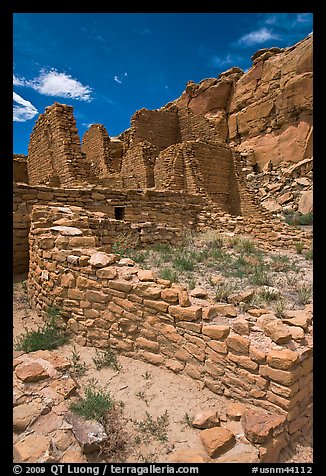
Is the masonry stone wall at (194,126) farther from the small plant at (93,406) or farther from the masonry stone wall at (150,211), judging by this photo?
the small plant at (93,406)

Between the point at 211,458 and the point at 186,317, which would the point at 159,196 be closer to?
the point at 186,317

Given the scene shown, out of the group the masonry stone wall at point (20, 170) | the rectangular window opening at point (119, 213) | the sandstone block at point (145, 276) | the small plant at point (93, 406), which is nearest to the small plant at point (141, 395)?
the small plant at point (93, 406)

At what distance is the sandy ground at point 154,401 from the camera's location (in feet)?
7.39

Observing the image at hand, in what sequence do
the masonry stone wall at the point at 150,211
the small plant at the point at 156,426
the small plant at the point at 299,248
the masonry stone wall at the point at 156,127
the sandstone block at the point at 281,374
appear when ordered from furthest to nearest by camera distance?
the masonry stone wall at the point at 156,127, the small plant at the point at 299,248, the masonry stone wall at the point at 150,211, the sandstone block at the point at 281,374, the small plant at the point at 156,426

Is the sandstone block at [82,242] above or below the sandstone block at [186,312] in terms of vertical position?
above

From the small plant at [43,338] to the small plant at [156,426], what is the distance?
5.38 feet

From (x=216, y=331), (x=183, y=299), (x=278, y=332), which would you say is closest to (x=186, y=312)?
(x=183, y=299)

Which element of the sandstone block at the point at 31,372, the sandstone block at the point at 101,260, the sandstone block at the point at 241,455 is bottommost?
the sandstone block at the point at 241,455

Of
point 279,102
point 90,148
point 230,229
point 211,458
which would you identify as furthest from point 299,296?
point 279,102

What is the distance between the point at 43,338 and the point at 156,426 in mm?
1891

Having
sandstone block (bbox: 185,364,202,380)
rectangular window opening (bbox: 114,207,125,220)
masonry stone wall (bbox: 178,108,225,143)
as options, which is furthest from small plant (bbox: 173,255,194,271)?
masonry stone wall (bbox: 178,108,225,143)

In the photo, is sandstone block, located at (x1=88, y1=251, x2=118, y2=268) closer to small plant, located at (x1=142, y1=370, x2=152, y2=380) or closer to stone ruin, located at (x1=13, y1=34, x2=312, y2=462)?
stone ruin, located at (x1=13, y1=34, x2=312, y2=462)

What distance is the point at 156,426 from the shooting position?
2426mm

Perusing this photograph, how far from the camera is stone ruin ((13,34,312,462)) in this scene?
2.68m
